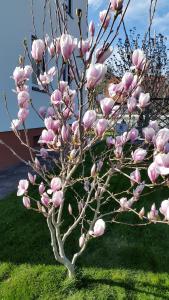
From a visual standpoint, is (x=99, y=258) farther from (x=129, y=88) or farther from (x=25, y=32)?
(x=25, y=32)

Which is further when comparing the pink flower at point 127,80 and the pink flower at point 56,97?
the pink flower at point 56,97

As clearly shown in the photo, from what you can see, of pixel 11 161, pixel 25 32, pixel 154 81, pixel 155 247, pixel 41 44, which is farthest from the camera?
pixel 154 81

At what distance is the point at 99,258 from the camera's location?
439 cm

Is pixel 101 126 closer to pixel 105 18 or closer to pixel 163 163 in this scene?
pixel 163 163

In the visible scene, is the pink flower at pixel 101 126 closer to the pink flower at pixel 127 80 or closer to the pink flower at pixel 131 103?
the pink flower at pixel 127 80

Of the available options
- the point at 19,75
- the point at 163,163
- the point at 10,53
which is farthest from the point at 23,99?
the point at 10,53

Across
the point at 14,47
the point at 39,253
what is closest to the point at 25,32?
the point at 14,47

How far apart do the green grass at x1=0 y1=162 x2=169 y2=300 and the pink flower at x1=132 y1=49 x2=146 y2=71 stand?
2.34 meters

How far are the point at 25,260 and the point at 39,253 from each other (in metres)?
0.21

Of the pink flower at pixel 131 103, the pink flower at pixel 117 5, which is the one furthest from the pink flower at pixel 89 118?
the pink flower at pixel 117 5

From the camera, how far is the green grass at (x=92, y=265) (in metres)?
3.77

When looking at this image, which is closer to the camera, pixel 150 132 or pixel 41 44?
pixel 41 44

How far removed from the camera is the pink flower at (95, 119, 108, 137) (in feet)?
8.18

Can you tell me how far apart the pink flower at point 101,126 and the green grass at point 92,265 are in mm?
1932
